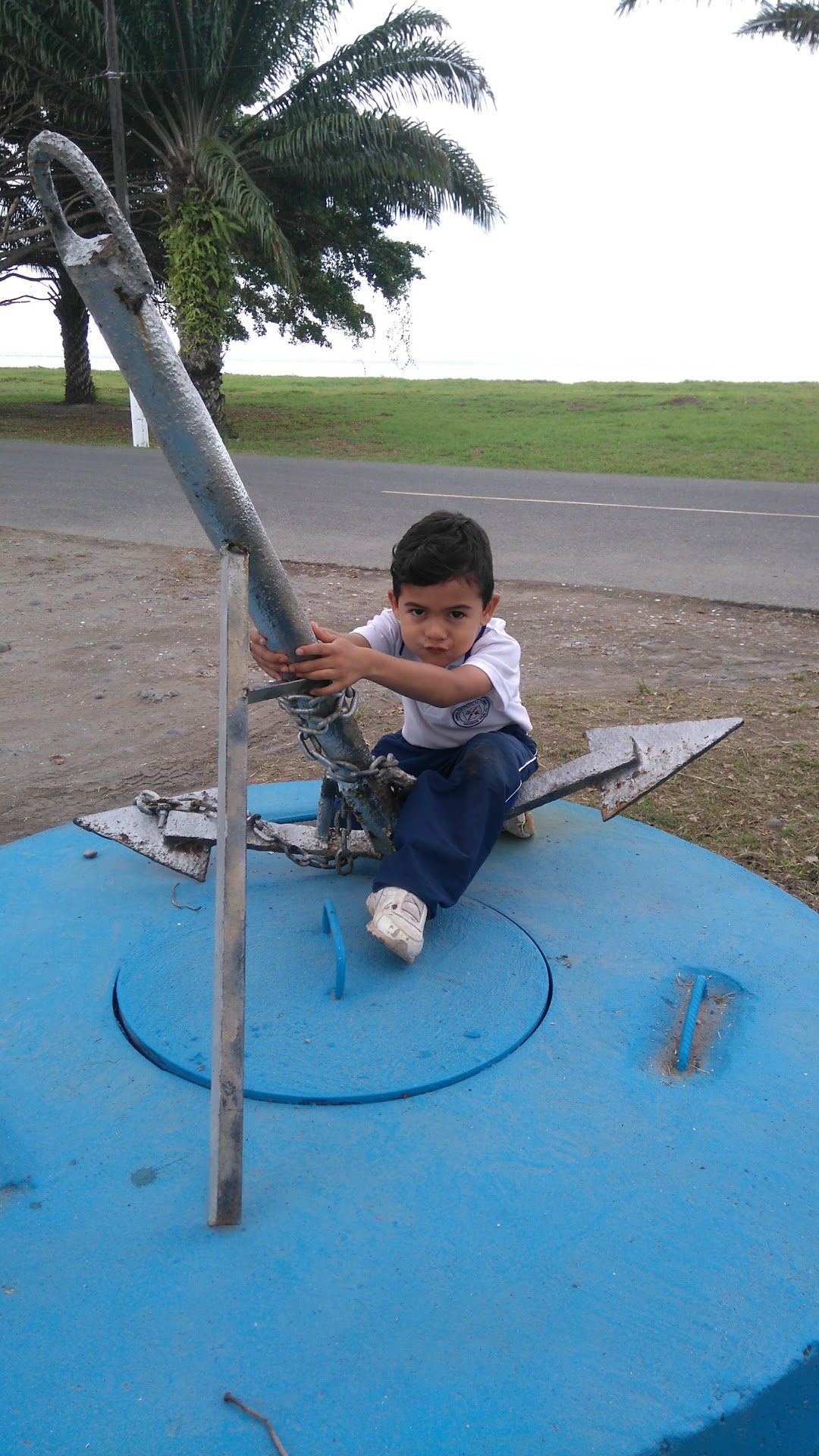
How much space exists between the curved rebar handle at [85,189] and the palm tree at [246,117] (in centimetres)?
1090

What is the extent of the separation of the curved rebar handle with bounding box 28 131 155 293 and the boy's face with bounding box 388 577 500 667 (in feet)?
2.61

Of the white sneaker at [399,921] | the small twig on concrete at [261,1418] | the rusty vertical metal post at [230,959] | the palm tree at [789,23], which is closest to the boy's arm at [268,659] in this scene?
the rusty vertical metal post at [230,959]

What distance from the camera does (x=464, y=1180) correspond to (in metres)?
1.33

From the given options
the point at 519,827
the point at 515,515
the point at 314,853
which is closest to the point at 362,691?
the point at 519,827

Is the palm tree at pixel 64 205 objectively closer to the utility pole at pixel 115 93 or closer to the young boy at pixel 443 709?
the utility pole at pixel 115 93

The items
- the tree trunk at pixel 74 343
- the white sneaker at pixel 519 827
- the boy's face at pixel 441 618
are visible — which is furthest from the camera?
the tree trunk at pixel 74 343

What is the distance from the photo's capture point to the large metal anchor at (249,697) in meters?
1.23

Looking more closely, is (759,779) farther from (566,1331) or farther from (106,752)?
(566,1331)

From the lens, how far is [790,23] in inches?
552

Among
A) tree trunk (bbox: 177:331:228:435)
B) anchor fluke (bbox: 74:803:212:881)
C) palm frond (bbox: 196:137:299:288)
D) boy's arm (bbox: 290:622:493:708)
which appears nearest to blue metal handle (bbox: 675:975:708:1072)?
boy's arm (bbox: 290:622:493:708)

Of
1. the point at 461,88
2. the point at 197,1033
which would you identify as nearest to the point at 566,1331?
the point at 197,1033

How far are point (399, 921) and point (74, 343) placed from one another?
720 inches

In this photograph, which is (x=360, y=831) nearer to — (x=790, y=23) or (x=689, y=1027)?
(x=689, y=1027)

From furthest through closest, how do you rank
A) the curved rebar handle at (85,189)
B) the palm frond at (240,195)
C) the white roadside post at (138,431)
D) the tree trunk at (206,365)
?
the tree trunk at (206,365)
the white roadside post at (138,431)
the palm frond at (240,195)
the curved rebar handle at (85,189)
